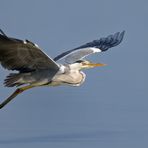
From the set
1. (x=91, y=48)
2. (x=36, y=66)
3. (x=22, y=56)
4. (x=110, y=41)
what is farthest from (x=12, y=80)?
(x=110, y=41)

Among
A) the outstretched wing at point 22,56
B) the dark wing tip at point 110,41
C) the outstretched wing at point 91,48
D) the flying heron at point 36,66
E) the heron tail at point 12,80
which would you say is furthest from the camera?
the dark wing tip at point 110,41

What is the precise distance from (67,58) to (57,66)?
44.2 inches

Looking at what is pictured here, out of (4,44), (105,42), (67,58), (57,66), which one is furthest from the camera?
(105,42)

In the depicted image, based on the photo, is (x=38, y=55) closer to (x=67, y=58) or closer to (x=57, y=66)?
(x=57, y=66)

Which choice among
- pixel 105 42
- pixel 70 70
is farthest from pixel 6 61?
pixel 105 42

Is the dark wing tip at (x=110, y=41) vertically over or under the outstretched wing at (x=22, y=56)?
over

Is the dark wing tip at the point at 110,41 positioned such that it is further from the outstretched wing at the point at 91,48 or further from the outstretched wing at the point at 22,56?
the outstretched wing at the point at 22,56

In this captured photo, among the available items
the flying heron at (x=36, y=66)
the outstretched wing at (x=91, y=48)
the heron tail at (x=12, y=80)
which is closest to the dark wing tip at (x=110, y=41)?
the outstretched wing at (x=91, y=48)

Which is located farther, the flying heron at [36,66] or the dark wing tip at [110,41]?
the dark wing tip at [110,41]

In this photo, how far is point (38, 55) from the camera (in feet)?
49.0

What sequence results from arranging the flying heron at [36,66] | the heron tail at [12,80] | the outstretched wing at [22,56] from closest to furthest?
the outstretched wing at [22,56] → the flying heron at [36,66] → the heron tail at [12,80]

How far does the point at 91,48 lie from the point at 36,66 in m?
1.86

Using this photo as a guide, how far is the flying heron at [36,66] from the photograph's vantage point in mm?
14573

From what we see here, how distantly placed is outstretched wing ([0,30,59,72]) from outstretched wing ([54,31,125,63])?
41.2 inches
